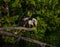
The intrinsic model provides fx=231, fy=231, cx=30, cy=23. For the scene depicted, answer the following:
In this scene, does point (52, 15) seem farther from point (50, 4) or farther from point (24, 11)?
point (24, 11)

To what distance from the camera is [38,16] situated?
10.4 feet

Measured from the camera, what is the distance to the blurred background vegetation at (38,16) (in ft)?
9.95

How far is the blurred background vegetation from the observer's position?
→ 9.95 ft

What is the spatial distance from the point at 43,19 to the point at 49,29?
159mm

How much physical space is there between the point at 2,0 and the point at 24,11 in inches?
13.7

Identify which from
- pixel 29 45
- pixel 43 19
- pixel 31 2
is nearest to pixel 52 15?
pixel 43 19

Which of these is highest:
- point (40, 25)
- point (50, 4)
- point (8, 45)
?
point (50, 4)

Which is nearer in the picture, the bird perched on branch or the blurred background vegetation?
the blurred background vegetation

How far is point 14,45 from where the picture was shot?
2938 millimetres

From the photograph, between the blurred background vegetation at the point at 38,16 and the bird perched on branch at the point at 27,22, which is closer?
the blurred background vegetation at the point at 38,16

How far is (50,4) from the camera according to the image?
3248 mm

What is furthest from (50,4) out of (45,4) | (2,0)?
(2,0)

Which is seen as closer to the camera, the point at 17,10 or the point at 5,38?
the point at 5,38

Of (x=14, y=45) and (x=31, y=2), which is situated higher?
(x=31, y=2)
